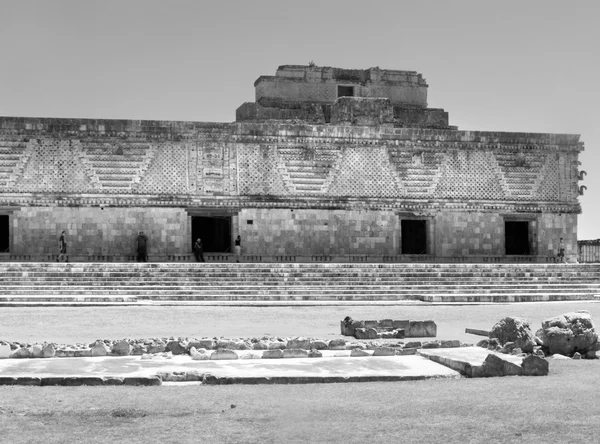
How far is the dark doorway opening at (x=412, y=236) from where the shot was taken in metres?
24.9

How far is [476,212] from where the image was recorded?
23.5 meters

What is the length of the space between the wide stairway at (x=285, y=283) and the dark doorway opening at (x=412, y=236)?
5.11 m

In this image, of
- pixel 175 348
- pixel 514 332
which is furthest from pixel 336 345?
pixel 514 332

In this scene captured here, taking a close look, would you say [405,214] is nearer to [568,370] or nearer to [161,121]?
[161,121]

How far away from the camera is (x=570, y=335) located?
846cm

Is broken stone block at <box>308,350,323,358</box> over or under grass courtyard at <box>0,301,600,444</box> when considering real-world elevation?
over

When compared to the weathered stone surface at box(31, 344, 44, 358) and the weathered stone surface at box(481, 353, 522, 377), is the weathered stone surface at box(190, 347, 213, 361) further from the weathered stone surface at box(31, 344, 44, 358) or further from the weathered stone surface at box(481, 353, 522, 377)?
the weathered stone surface at box(481, 353, 522, 377)

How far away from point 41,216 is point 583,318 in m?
15.7

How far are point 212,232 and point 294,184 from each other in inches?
137

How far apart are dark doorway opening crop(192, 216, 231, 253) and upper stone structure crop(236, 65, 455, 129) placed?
2959mm

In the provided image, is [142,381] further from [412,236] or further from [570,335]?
[412,236]

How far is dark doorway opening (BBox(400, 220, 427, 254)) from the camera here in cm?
2488

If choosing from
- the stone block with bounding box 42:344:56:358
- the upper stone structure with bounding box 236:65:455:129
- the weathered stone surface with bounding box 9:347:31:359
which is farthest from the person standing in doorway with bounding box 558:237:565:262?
the weathered stone surface with bounding box 9:347:31:359

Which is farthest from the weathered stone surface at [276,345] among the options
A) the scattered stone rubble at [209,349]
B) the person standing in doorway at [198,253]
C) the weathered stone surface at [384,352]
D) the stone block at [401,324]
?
the person standing in doorway at [198,253]
